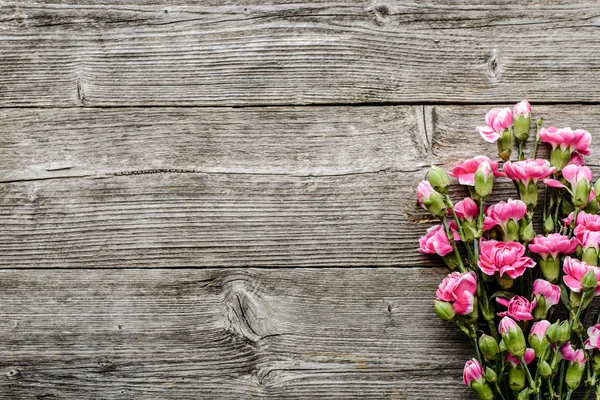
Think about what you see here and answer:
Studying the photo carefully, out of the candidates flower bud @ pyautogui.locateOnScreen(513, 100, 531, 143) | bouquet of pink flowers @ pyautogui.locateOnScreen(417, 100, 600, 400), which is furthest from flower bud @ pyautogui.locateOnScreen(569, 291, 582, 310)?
flower bud @ pyautogui.locateOnScreen(513, 100, 531, 143)

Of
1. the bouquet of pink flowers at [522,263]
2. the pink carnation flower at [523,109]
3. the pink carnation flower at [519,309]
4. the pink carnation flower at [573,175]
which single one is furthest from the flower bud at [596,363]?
the pink carnation flower at [523,109]

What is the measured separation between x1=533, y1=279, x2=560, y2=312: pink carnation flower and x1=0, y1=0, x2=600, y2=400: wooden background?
14cm

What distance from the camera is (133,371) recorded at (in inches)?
33.7

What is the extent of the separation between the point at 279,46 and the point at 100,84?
0.26 metres

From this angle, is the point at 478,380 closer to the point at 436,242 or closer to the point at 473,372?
the point at 473,372

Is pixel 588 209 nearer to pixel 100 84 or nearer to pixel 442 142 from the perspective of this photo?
pixel 442 142

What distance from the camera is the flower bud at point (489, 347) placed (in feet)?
2.40

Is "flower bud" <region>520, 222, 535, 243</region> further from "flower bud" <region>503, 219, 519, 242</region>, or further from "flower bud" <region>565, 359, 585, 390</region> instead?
"flower bud" <region>565, 359, 585, 390</region>

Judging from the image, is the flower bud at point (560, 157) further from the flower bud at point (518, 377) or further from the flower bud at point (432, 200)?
the flower bud at point (518, 377)

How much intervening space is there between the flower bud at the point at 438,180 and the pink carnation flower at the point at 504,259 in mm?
90

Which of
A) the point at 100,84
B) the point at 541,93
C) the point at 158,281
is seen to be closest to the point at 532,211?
the point at 541,93

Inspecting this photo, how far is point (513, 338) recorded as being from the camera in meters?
0.71

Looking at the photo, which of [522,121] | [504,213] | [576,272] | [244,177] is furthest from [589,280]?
[244,177]

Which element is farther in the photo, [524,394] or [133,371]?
[133,371]
